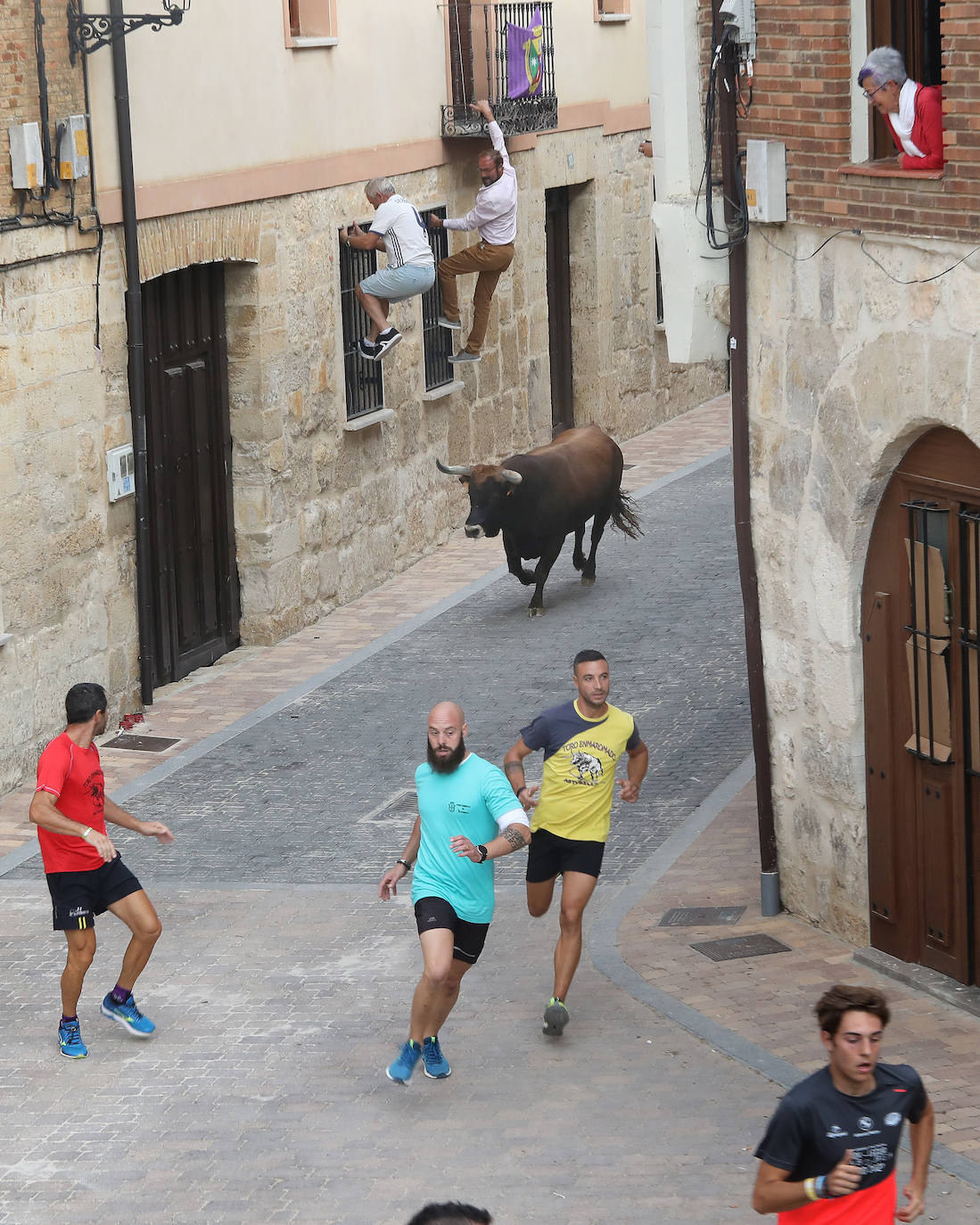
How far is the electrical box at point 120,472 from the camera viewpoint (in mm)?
14070

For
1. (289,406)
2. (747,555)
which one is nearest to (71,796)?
(747,555)

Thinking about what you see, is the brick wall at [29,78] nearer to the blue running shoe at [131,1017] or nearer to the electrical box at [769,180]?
the electrical box at [769,180]

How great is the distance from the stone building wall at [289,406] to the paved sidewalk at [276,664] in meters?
0.22

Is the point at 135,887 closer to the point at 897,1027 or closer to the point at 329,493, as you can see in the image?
the point at 897,1027

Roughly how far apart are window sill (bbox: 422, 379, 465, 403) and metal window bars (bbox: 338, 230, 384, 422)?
989 millimetres

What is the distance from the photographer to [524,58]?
20594 mm

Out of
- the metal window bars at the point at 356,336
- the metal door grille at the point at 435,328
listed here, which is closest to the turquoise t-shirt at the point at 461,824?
the metal window bars at the point at 356,336

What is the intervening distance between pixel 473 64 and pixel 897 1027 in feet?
43.8

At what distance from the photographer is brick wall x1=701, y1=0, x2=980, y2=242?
26.9 ft

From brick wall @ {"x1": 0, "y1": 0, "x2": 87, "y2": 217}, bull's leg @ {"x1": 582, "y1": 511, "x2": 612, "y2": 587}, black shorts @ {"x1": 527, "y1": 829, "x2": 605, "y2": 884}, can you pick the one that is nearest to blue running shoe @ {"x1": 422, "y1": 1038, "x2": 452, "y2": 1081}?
black shorts @ {"x1": 527, "y1": 829, "x2": 605, "y2": 884}

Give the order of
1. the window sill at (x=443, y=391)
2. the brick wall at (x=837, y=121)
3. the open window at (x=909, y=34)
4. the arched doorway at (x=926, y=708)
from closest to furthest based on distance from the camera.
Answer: the brick wall at (x=837, y=121)
the arched doorway at (x=926, y=708)
the open window at (x=909, y=34)
the window sill at (x=443, y=391)

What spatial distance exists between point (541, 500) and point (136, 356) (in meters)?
4.20

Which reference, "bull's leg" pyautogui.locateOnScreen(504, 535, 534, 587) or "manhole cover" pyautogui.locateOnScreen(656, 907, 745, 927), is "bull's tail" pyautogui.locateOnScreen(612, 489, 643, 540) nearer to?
"bull's leg" pyautogui.locateOnScreen(504, 535, 534, 587)

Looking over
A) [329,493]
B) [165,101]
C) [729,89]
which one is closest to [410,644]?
[329,493]
